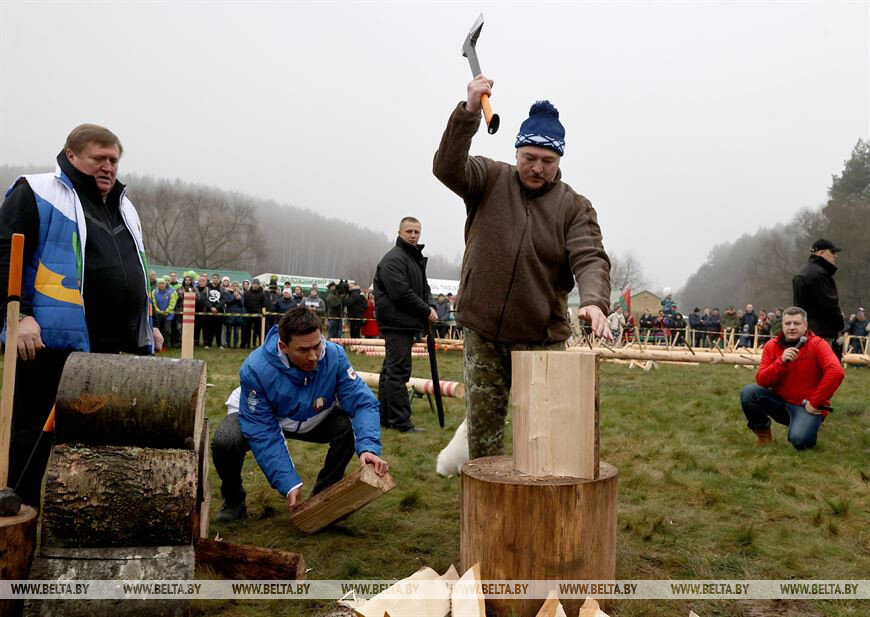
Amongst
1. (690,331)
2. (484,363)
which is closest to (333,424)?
(484,363)

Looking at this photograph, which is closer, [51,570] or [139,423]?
[51,570]

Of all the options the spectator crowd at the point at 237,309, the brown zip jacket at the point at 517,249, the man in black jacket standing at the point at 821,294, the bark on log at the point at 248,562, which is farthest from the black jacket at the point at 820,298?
the spectator crowd at the point at 237,309

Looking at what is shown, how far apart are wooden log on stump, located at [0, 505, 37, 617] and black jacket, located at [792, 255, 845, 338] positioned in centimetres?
660

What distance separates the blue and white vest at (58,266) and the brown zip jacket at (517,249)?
160cm

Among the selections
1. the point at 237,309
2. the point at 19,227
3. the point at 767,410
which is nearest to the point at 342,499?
the point at 19,227

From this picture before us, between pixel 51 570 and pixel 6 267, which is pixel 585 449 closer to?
pixel 51 570

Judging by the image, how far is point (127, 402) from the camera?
2592 mm

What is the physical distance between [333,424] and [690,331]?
2158 cm

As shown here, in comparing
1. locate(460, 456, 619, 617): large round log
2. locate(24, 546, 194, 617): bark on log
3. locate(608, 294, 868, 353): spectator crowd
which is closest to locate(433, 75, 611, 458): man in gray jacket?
locate(460, 456, 619, 617): large round log

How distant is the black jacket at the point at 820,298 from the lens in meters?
6.62

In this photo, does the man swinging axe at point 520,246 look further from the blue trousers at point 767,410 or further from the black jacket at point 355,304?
the black jacket at point 355,304

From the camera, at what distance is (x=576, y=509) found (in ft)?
7.97

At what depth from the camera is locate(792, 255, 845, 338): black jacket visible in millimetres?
6625

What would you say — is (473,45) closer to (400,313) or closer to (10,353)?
(10,353)
